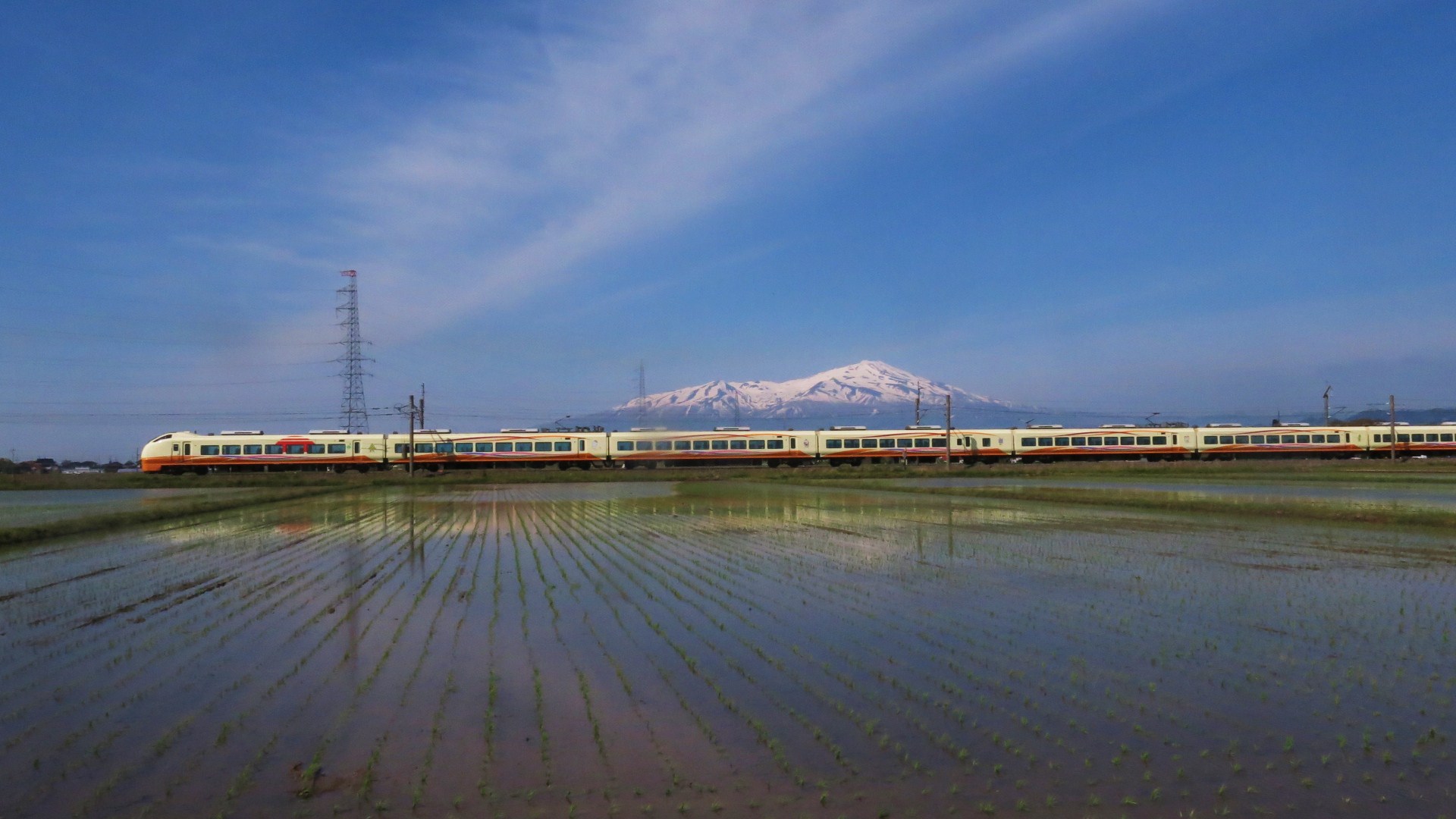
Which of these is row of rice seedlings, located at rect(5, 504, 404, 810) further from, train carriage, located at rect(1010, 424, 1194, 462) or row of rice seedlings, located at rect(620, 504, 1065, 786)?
train carriage, located at rect(1010, 424, 1194, 462)

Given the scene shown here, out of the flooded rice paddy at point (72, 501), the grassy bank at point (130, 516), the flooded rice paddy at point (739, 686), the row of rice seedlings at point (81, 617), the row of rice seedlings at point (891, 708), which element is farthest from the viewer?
the flooded rice paddy at point (72, 501)

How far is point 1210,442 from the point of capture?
61.3 metres

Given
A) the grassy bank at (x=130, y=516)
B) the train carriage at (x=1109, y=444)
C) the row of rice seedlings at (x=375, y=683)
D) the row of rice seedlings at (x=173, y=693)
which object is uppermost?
the train carriage at (x=1109, y=444)

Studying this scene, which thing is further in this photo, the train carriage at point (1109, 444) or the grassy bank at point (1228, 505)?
the train carriage at point (1109, 444)

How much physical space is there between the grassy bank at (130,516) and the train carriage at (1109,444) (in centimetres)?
4525

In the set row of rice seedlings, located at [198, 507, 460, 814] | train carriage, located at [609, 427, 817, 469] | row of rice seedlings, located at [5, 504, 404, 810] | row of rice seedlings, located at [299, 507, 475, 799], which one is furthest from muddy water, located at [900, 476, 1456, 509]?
row of rice seedlings, located at [5, 504, 404, 810]

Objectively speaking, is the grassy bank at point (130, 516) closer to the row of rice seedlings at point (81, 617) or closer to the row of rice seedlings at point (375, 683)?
the row of rice seedlings at point (81, 617)

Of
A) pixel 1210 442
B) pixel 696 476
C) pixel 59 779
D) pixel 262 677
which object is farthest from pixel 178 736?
pixel 1210 442

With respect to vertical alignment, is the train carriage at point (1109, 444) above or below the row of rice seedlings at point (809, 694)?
above

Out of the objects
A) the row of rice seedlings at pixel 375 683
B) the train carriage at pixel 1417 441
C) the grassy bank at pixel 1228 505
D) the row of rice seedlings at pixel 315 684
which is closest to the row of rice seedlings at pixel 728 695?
the row of rice seedlings at pixel 375 683

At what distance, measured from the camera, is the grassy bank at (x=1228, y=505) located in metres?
20.0

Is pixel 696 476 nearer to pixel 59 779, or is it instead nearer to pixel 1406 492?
Result: pixel 1406 492

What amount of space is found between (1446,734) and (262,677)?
28.5 ft

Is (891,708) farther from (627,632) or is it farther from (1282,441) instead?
(1282,441)
